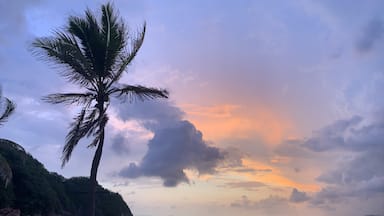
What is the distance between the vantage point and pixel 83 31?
59.4 feet

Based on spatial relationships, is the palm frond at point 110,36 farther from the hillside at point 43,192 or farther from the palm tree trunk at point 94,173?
the hillside at point 43,192

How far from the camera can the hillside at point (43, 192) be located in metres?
23.9

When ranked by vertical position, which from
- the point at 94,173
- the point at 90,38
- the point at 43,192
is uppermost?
the point at 90,38

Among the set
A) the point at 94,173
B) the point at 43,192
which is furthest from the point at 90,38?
the point at 43,192

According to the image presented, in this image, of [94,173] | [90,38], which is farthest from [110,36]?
[94,173]

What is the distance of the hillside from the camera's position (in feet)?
78.3

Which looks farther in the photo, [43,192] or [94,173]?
[43,192]

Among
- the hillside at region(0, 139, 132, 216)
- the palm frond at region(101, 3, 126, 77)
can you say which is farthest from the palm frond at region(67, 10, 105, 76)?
the hillside at region(0, 139, 132, 216)

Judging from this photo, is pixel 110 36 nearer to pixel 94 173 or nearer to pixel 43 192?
pixel 94 173

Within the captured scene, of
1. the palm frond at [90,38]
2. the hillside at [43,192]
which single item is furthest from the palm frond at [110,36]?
the hillside at [43,192]

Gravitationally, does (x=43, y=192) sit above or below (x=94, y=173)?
above

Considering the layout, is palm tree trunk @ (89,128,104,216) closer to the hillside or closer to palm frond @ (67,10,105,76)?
palm frond @ (67,10,105,76)

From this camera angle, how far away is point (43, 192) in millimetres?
25297

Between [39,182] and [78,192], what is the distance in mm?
4535
